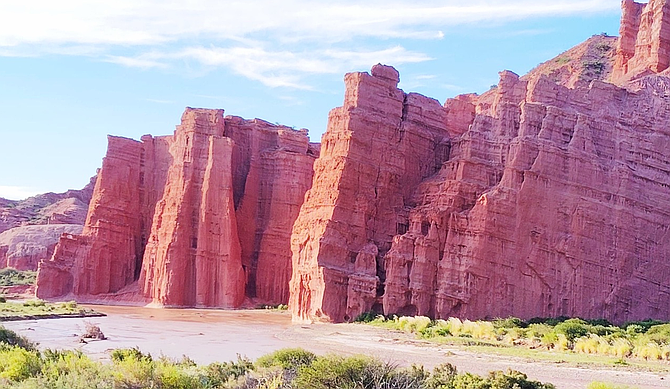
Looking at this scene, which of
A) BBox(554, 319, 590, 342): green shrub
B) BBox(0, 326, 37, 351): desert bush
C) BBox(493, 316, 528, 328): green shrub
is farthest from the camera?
BBox(493, 316, 528, 328): green shrub

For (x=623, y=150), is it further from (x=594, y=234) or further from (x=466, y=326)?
(x=466, y=326)

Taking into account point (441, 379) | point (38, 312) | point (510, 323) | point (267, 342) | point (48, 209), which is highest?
point (48, 209)

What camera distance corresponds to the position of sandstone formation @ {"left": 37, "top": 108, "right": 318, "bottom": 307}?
71938mm

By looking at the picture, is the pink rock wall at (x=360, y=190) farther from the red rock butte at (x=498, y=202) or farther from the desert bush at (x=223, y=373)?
the desert bush at (x=223, y=373)

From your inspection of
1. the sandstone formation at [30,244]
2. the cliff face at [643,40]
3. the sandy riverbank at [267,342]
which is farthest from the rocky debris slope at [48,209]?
the cliff face at [643,40]

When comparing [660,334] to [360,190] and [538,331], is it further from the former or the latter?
[360,190]

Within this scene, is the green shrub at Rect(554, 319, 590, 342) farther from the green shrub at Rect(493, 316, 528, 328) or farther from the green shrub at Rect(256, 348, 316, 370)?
the green shrub at Rect(256, 348, 316, 370)

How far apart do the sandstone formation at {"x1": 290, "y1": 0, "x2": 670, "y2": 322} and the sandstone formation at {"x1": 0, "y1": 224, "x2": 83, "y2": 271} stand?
48.0 meters

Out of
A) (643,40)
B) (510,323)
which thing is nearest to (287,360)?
(510,323)

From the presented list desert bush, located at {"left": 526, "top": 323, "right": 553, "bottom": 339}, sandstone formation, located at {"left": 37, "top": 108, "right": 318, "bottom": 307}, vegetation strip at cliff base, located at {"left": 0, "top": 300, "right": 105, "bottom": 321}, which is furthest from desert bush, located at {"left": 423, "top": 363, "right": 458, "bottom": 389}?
sandstone formation, located at {"left": 37, "top": 108, "right": 318, "bottom": 307}

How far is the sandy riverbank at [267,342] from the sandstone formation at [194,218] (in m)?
16.1

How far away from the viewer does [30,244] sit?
95438 millimetres

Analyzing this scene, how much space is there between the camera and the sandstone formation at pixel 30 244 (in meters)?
93.9

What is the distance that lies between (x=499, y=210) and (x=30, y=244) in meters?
66.5
